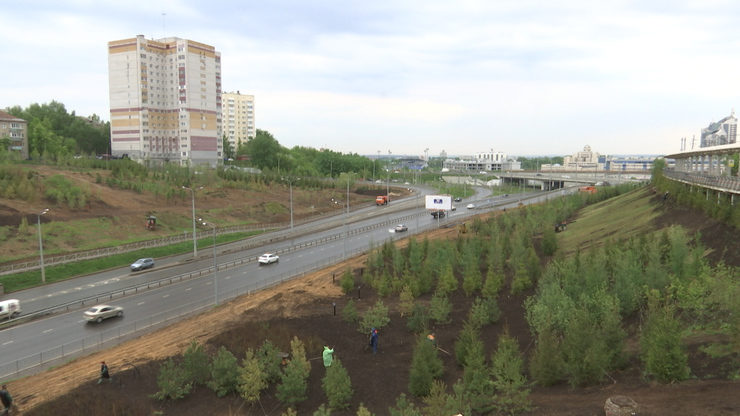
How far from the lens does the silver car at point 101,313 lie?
101ft

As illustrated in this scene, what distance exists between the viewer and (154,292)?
3838 centimetres

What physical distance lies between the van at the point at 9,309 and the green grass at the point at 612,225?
138ft

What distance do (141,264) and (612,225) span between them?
157 feet

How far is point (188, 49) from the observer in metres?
129

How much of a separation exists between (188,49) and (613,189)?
369 feet

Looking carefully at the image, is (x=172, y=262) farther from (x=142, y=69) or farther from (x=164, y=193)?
(x=142, y=69)

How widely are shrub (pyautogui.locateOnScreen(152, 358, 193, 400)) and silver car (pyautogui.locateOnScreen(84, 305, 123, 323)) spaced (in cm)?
1467

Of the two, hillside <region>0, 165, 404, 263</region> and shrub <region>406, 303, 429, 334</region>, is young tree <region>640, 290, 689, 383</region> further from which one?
hillside <region>0, 165, 404, 263</region>

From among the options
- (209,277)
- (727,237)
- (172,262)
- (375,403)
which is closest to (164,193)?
(172,262)

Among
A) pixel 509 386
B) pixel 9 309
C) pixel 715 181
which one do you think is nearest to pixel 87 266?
pixel 9 309

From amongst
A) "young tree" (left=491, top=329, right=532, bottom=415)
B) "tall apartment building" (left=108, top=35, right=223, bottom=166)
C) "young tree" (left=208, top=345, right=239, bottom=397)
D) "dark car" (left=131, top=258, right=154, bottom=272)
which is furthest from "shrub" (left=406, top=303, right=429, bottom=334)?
"tall apartment building" (left=108, top=35, right=223, bottom=166)

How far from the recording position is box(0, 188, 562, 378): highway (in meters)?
27.0

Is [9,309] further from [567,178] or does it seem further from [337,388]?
[567,178]

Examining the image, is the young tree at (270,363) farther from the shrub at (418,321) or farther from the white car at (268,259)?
the white car at (268,259)
